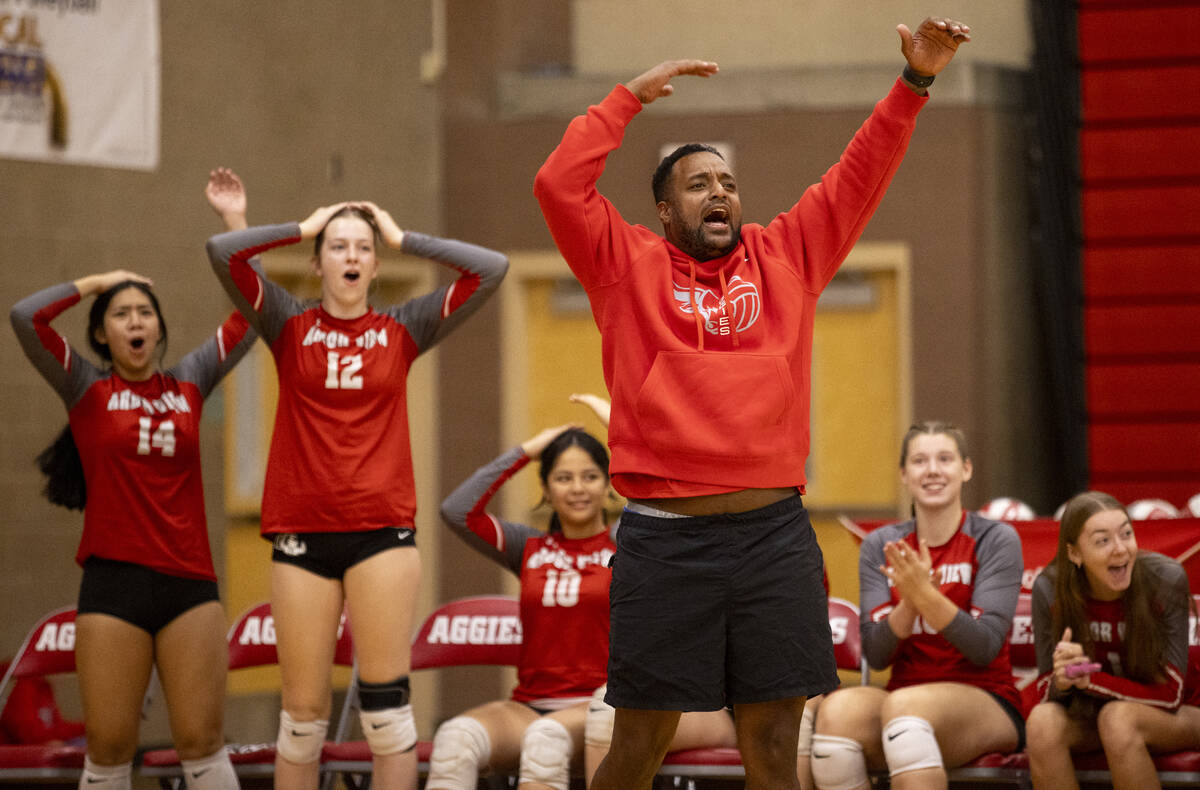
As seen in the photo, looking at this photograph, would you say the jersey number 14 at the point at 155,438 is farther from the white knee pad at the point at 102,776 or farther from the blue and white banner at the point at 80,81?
the blue and white banner at the point at 80,81

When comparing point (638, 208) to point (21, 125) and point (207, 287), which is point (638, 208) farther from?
point (21, 125)

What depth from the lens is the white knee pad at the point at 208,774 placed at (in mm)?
4082

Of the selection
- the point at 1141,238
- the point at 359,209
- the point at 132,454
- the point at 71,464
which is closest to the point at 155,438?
the point at 132,454

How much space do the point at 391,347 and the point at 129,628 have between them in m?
1.09

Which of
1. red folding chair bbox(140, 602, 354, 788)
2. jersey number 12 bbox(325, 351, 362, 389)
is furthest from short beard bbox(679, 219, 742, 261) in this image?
red folding chair bbox(140, 602, 354, 788)

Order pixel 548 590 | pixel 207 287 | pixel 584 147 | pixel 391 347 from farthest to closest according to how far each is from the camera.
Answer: pixel 207 287 < pixel 548 590 < pixel 391 347 < pixel 584 147

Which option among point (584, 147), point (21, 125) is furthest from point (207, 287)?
point (584, 147)

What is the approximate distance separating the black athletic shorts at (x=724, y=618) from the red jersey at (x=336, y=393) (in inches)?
49.6

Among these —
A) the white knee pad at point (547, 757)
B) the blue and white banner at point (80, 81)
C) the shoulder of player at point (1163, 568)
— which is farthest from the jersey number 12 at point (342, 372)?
the blue and white banner at point (80, 81)

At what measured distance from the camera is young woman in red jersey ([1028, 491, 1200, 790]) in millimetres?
3715

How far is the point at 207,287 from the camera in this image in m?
6.80

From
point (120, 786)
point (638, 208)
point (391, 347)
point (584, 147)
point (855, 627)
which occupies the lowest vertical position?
point (120, 786)

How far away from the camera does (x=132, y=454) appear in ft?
13.8

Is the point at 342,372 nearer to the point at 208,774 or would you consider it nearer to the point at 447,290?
the point at 447,290
